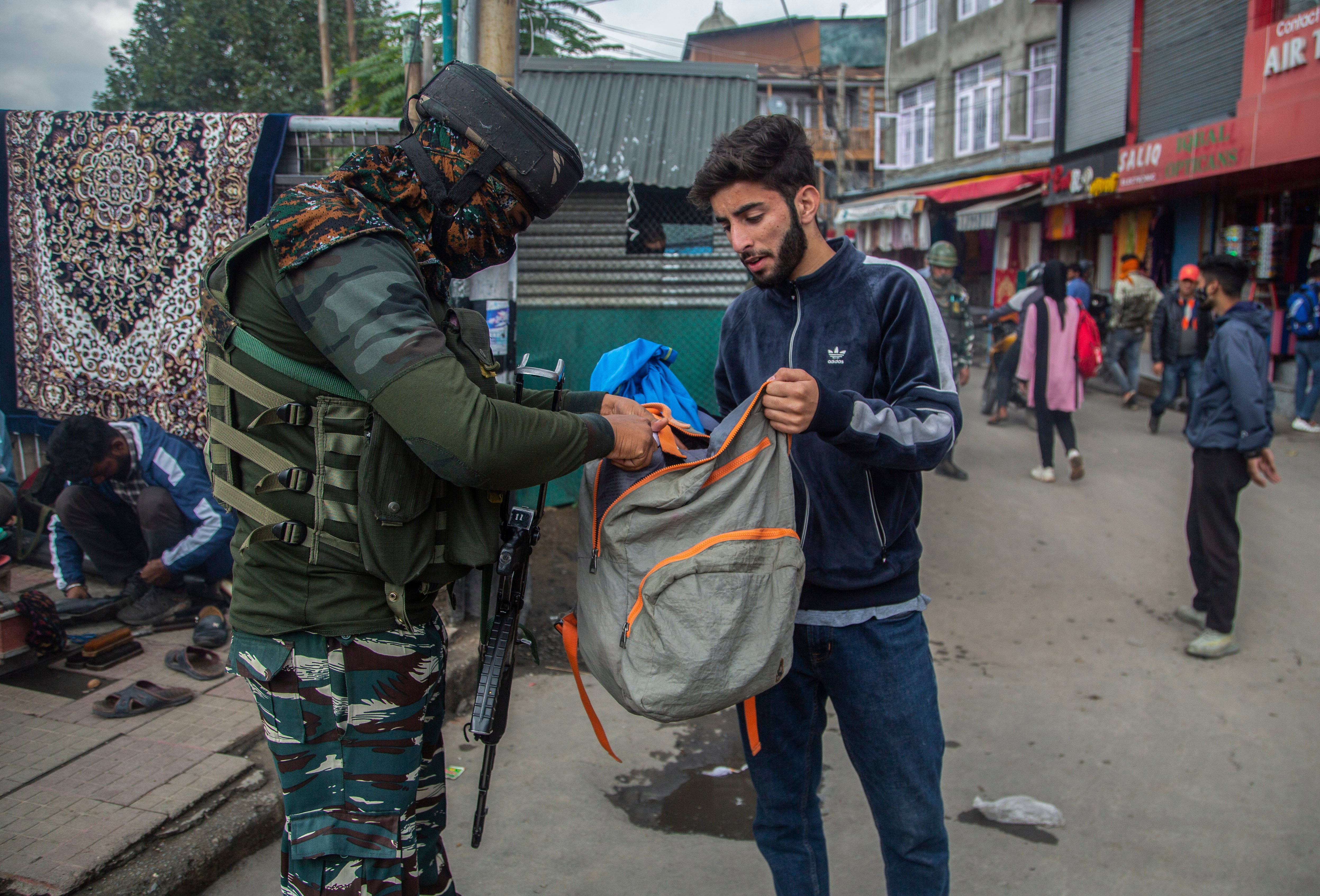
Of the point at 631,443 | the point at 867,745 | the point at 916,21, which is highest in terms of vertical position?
the point at 916,21

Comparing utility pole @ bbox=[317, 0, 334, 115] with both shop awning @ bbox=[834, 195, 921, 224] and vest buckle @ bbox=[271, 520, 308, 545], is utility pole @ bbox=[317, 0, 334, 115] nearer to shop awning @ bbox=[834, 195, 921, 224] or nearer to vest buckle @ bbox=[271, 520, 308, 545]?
shop awning @ bbox=[834, 195, 921, 224]

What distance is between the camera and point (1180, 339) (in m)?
9.64

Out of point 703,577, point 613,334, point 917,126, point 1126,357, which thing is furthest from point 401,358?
point 917,126

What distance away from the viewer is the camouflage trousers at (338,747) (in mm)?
1726

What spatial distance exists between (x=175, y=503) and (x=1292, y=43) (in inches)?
445

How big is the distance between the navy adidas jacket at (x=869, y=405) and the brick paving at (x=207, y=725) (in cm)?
227

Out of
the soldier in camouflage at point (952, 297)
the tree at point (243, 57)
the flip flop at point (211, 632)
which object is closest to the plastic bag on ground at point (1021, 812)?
the flip flop at point (211, 632)

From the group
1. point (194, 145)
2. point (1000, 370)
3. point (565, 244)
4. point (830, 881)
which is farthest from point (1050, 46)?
point (830, 881)

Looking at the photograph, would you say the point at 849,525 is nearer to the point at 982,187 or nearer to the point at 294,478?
the point at 294,478

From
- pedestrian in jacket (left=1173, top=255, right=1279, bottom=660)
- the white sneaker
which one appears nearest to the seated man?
pedestrian in jacket (left=1173, top=255, right=1279, bottom=660)

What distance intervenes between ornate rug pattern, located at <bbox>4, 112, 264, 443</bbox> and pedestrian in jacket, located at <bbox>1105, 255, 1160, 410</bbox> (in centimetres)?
1044

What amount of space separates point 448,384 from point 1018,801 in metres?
2.75

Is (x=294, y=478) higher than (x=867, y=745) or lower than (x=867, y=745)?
higher

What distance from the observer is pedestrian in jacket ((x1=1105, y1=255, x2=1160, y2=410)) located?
11.2m
